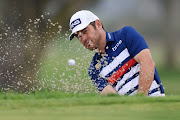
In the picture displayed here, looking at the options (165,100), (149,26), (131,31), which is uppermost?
(149,26)

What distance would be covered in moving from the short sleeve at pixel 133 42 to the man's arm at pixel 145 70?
0.17 feet

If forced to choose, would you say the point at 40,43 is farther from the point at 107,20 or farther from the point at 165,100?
the point at 107,20

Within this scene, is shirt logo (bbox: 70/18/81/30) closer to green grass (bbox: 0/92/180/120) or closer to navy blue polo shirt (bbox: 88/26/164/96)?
navy blue polo shirt (bbox: 88/26/164/96)

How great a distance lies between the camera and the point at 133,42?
4.14m

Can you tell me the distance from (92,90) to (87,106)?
2.36 metres

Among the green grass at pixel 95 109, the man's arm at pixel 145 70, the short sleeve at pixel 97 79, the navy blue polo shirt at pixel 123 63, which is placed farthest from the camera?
the short sleeve at pixel 97 79

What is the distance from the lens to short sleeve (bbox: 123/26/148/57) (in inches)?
162

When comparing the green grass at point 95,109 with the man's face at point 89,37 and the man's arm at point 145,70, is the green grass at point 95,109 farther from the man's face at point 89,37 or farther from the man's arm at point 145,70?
the man's face at point 89,37

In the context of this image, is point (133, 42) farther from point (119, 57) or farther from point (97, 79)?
point (97, 79)

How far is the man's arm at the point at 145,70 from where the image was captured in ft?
13.3

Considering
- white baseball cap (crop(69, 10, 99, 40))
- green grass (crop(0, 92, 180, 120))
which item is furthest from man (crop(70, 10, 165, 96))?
green grass (crop(0, 92, 180, 120))

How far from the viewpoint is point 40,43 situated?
31.5ft

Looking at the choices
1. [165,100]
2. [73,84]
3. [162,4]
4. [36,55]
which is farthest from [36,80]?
[162,4]

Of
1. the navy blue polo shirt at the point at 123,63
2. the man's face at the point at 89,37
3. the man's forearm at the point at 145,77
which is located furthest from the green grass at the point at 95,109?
the man's face at the point at 89,37
